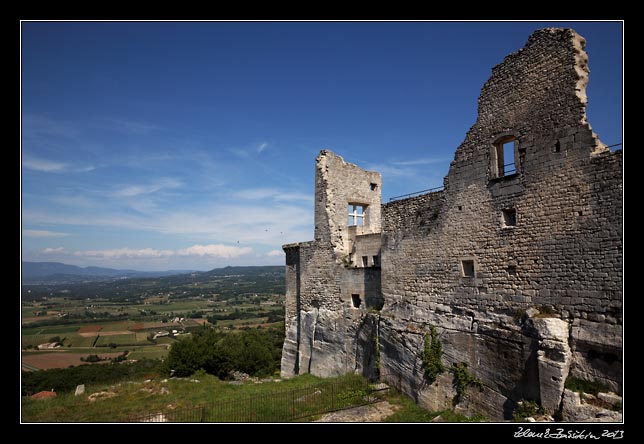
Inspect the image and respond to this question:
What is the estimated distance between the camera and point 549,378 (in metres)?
9.62

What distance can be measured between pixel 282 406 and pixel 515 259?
391 inches

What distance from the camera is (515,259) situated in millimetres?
11305

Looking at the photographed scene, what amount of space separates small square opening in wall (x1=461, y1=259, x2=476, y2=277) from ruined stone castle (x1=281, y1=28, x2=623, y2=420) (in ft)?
0.25

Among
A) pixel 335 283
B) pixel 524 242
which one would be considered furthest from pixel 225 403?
pixel 524 242

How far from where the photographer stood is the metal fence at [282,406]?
1370 cm

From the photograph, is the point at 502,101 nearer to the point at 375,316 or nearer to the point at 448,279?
the point at 448,279

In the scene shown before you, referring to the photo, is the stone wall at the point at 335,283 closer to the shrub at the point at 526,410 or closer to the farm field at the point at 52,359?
the shrub at the point at 526,410

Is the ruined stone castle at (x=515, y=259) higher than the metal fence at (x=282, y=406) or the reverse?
higher

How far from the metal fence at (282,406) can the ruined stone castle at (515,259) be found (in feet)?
4.20

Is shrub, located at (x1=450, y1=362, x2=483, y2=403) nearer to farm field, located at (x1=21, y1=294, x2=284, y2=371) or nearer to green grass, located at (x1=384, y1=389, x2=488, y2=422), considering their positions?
green grass, located at (x1=384, y1=389, x2=488, y2=422)

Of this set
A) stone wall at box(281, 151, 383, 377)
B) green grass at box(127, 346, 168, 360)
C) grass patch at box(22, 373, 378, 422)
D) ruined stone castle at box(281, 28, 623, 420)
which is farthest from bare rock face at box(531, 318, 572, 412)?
green grass at box(127, 346, 168, 360)

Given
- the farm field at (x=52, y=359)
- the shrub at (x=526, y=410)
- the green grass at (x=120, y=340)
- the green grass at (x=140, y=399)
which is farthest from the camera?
the green grass at (x=120, y=340)

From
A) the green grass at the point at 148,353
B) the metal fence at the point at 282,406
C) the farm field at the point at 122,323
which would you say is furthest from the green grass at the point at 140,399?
the green grass at the point at 148,353

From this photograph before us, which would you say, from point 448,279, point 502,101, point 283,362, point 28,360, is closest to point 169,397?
point 283,362
